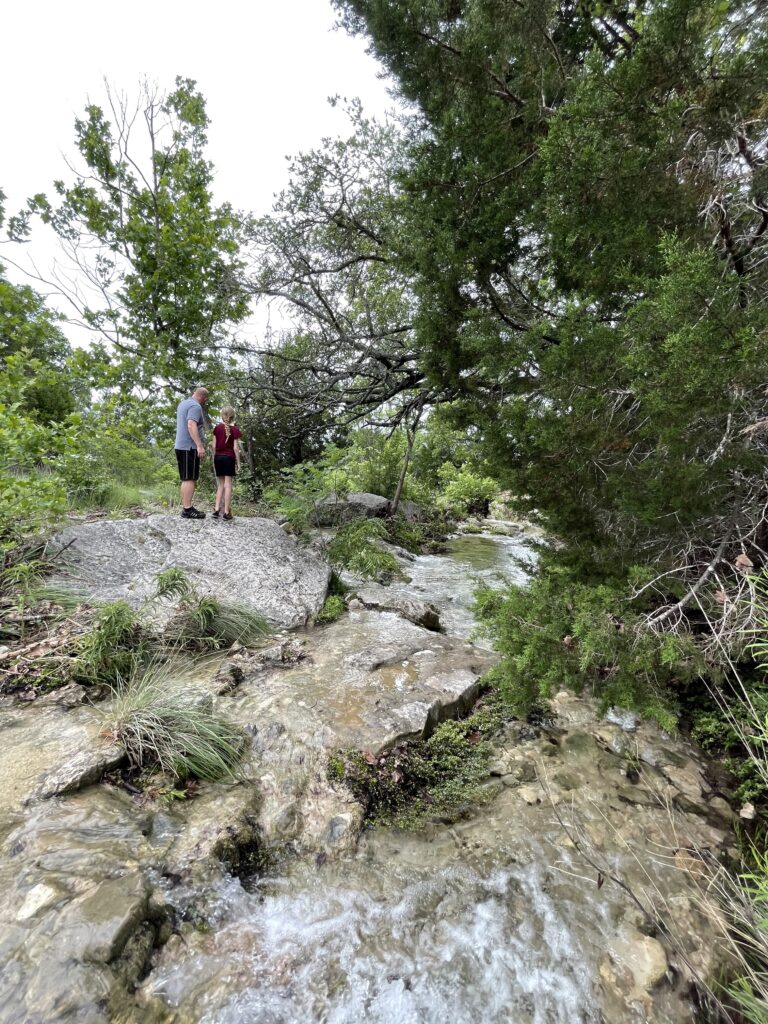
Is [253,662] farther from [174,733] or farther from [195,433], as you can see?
[195,433]

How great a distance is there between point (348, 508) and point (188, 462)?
14.9 feet

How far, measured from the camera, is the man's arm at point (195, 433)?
598 centimetres

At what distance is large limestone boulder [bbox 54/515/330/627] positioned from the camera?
4570 millimetres

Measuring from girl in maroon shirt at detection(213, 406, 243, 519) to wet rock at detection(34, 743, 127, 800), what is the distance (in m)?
4.21

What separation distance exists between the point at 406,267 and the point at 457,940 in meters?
4.69

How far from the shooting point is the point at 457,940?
6.65ft

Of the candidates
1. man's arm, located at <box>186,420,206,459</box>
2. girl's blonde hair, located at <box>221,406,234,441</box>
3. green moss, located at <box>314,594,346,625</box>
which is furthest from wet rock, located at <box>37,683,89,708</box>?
girl's blonde hair, located at <box>221,406,234,441</box>

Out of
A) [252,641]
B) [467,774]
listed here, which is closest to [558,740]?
[467,774]

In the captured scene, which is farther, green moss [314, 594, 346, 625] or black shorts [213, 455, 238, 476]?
black shorts [213, 455, 238, 476]

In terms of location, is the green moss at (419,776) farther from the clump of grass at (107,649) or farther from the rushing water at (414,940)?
the clump of grass at (107,649)

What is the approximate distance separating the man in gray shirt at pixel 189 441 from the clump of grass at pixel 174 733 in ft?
12.0

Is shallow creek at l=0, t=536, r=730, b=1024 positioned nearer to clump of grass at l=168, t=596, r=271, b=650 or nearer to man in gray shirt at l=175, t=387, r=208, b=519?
clump of grass at l=168, t=596, r=271, b=650

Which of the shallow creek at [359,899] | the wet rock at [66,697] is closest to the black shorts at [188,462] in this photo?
the wet rock at [66,697]

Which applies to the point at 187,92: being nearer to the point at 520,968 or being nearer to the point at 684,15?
the point at 684,15
